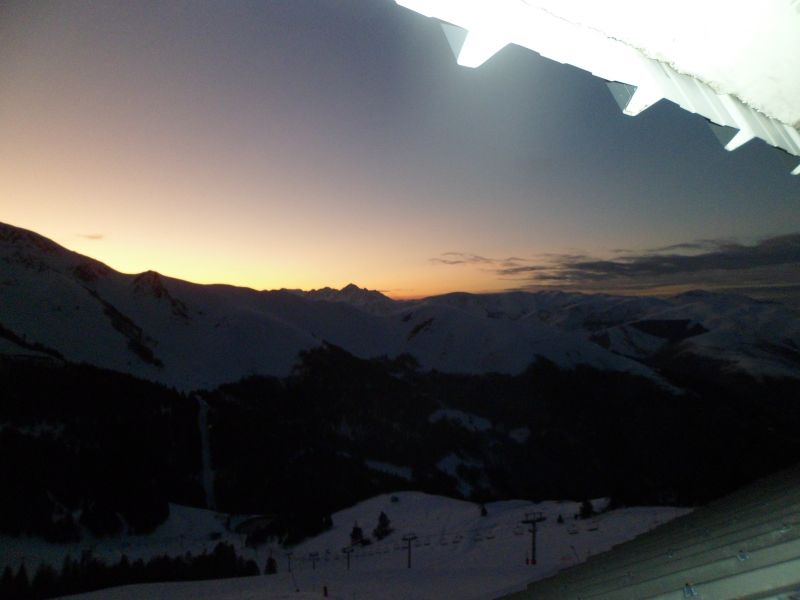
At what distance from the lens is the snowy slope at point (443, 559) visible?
1354 inches

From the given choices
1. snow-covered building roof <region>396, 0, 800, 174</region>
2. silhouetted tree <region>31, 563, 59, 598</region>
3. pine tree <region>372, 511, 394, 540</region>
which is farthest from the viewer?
pine tree <region>372, 511, 394, 540</region>

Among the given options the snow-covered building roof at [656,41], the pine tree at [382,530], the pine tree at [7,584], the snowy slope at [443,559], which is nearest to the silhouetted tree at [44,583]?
the pine tree at [7,584]

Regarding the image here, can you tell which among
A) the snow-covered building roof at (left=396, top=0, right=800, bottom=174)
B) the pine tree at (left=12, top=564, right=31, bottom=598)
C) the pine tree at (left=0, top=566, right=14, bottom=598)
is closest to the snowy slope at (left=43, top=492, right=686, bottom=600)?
the pine tree at (left=0, top=566, right=14, bottom=598)

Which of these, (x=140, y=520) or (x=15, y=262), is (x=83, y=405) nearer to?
(x=140, y=520)

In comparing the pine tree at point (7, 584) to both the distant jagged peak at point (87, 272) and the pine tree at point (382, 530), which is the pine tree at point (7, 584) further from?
the distant jagged peak at point (87, 272)

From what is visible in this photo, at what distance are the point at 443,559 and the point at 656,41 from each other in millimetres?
50757

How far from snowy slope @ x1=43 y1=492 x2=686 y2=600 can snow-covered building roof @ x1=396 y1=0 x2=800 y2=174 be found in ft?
103

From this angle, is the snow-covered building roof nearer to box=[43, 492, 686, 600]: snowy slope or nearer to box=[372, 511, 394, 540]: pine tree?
box=[43, 492, 686, 600]: snowy slope

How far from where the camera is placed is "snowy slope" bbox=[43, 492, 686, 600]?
34.4 meters

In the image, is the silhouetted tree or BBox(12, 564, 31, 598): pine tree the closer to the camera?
BBox(12, 564, 31, 598): pine tree

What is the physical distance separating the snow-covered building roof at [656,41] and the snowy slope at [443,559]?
103 feet

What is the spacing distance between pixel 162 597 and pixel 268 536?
42040 millimetres

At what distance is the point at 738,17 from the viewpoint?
7.79 ft

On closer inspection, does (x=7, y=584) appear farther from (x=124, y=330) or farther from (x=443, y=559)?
(x=124, y=330)
